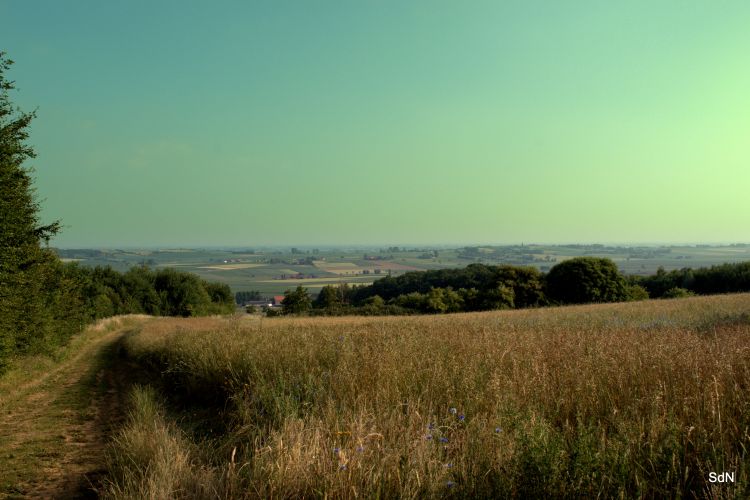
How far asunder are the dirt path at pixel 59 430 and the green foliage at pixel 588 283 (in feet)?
164

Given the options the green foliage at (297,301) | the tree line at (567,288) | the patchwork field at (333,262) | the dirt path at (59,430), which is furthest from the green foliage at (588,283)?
the patchwork field at (333,262)

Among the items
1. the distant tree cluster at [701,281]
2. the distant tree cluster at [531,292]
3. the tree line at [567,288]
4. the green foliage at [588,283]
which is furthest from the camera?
the distant tree cluster at [531,292]

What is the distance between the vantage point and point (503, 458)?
3.32 metres

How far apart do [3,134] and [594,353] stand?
17433 mm

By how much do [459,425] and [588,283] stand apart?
54.1 meters

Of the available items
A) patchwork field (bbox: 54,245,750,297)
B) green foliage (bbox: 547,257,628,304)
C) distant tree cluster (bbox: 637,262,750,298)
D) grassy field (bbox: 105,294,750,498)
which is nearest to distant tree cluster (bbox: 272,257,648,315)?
green foliage (bbox: 547,257,628,304)

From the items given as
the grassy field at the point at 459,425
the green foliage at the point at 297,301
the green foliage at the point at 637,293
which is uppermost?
the grassy field at the point at 459,425

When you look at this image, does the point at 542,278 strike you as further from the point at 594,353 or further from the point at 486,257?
the point at 486,257

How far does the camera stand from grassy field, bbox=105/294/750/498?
3016 millimetres

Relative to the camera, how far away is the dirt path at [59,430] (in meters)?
5.41

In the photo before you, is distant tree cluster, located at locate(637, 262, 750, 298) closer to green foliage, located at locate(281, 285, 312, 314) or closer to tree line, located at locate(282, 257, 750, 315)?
tree line, located at locate(282, 257, 750, 315)

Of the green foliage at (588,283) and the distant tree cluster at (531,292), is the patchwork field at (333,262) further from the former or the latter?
the green foliage at (588,283)

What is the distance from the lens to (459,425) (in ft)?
14.4

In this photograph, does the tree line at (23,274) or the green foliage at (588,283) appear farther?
the green foliage at (588,283)
